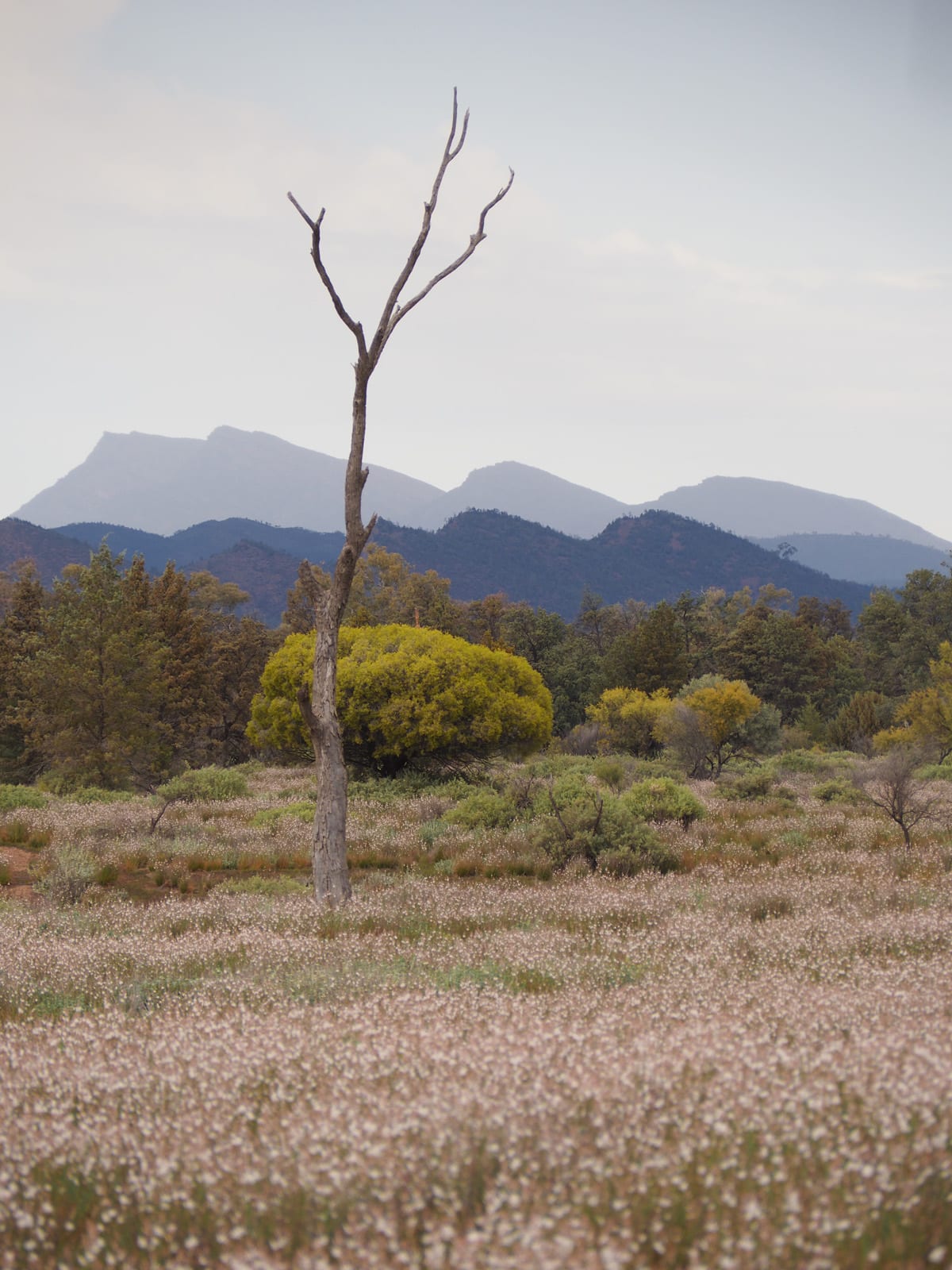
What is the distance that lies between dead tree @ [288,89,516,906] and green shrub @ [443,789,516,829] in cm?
621

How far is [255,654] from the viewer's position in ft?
160

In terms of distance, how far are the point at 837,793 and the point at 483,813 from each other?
29.2 ft

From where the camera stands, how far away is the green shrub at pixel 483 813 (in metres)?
15.8

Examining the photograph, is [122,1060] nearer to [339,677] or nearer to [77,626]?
[339,677]

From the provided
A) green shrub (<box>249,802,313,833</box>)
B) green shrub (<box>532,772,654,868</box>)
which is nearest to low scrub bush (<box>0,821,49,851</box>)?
green shrub (<box>249,802,313,833</box>)

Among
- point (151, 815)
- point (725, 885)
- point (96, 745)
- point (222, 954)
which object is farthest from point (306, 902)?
point (96, 745)

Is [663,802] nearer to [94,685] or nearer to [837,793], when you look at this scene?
[837,793]

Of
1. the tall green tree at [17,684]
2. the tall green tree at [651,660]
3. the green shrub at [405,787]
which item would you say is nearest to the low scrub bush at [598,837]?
the green shrub at [405,787]

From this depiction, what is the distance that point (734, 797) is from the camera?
2036 centimetres

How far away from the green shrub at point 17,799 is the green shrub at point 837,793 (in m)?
17.9

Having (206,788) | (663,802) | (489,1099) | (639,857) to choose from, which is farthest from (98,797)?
(489,1099)

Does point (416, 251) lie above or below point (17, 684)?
above

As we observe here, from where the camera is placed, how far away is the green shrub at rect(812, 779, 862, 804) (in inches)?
746

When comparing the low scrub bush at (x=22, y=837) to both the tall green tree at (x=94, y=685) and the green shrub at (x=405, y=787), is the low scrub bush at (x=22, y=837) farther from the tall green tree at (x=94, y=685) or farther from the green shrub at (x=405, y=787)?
the tall green tree at (x=94, y=685)
